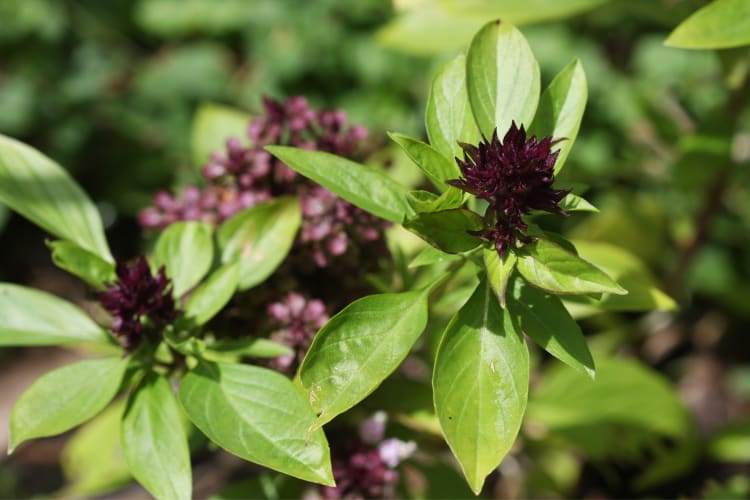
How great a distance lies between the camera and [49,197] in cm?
117

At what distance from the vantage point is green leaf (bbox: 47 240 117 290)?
3.39ft

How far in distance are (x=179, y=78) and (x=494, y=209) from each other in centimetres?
212

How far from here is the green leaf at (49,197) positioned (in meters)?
1.14

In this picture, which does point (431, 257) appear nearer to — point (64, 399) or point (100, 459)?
point (64, 399)

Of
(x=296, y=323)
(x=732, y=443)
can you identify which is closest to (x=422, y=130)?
(x=732, y=443)

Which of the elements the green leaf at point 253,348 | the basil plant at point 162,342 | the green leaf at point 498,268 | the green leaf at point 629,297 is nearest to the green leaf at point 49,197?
the basil plant at point 162,342

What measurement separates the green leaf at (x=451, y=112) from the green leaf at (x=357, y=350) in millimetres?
221

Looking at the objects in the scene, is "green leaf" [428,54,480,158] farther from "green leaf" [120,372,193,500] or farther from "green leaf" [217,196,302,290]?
"green leaf" [120,372,193,500]

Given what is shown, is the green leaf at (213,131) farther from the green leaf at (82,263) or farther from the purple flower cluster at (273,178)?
the green leaf at (82,263)

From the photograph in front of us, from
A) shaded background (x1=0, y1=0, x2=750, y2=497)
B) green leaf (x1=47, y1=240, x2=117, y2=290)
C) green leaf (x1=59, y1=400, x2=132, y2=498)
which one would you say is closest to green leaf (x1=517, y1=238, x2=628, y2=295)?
green leaf (x1=47, y1=240, x2=117, y2=290)

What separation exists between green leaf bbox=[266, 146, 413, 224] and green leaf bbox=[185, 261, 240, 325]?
0.22m

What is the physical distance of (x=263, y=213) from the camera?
1.17 meters

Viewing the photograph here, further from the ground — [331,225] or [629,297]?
[331,225]

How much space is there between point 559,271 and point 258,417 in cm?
42
